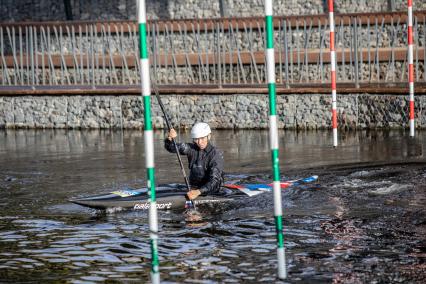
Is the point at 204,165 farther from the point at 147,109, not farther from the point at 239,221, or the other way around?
the point at 147,109

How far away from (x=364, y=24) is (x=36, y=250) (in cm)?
1848

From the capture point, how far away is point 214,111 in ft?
78.2

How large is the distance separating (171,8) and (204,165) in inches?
844

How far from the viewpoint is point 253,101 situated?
2342cm

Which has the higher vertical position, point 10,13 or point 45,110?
point 10,13

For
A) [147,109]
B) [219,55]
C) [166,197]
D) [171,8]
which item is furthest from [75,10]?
[147,109]

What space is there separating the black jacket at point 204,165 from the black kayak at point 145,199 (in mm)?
177

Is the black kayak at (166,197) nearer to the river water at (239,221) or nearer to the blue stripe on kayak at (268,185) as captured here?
the blue stripe on kayak at (268,185)

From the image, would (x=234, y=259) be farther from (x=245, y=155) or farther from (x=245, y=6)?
(x=245, y=6)

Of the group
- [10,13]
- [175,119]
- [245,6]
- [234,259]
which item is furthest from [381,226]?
[10,13]

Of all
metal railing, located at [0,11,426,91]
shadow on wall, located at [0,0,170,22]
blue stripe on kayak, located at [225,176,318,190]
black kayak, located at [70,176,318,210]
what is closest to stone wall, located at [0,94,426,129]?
metal railing, located at [0,11,426,91]

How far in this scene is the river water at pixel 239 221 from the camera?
34.2ft

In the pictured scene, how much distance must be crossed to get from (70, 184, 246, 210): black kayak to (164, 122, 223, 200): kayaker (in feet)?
0.63

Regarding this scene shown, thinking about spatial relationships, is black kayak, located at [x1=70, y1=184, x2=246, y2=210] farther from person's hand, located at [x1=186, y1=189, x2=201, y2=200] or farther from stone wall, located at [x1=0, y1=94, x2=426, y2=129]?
stone wall, located at [x1=0, y1=94, x2=426, y2=129]
